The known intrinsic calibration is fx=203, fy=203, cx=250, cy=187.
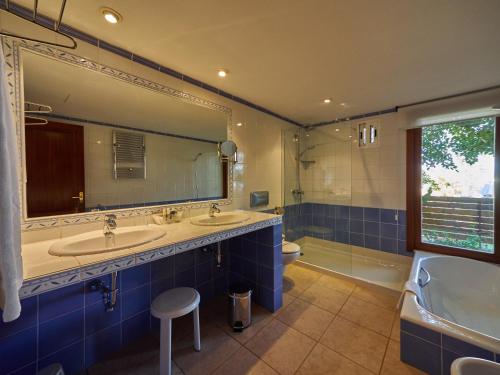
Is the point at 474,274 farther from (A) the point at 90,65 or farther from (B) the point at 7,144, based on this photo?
(A) the point at 90,65

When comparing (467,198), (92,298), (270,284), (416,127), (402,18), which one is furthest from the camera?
(416,127)

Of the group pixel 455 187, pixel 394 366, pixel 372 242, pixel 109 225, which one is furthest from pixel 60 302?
pixel 455 187

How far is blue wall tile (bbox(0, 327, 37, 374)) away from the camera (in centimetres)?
111

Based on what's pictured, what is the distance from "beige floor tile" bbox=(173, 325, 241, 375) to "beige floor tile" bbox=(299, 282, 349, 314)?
0.94 metres

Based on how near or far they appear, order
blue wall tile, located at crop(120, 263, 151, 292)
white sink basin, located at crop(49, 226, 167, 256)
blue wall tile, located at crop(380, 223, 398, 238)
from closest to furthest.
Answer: white sink basin, located at crop(49, 226, 167, 256), blue wall tile, located at crop(120, 263, 151, 292), blue wall tile, located at crop(380, 223, 398, 238)

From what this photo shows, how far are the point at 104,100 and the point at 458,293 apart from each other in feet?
11.8

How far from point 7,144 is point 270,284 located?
196 centimetres

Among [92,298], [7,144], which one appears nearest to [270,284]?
[92,298]

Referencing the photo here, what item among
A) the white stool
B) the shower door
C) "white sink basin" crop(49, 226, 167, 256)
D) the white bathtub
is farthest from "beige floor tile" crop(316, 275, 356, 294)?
"white sink basin" crop(49, 226, 167, 256)

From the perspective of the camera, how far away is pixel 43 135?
4.10ft

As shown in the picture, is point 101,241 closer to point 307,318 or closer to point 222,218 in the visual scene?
point 222,218

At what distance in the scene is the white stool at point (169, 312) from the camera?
1276mm

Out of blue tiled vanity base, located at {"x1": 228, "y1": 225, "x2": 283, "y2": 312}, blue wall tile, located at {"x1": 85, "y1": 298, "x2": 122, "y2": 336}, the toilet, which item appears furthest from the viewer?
the toilet

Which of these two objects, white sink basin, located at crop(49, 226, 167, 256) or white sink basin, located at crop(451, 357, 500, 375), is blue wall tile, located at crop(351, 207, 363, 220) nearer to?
white sink basin, located at crop(451, 357, 500, 375)
